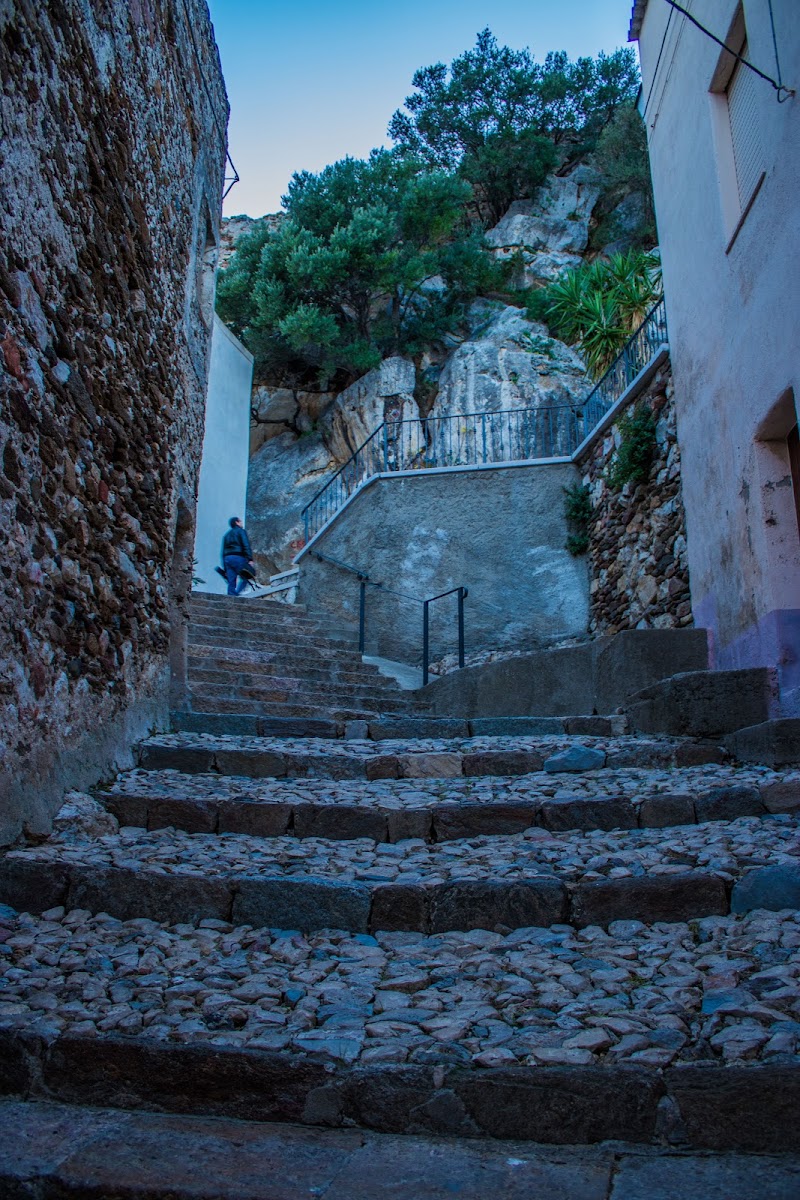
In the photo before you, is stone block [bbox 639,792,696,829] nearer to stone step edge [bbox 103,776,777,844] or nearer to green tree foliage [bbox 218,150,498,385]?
stone step edge [bbox 103,776,777,844]

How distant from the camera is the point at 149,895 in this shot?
9.75 ft

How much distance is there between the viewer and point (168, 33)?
225 inches

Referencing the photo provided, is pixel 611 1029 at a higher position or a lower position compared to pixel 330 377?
lower

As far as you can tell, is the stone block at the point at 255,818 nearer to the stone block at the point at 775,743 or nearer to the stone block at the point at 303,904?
the stone block at the point at 303,904

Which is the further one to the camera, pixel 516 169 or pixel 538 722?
pixel 516 169

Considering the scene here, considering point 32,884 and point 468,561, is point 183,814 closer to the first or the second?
point 32,884

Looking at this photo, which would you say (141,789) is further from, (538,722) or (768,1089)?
(768,1089)

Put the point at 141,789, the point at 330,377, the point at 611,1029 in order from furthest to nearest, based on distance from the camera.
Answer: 1. the point at 330,377
2. the point at 141,789
3. the point at 611,1029

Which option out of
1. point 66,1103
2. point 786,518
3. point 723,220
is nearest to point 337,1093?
point 66,1103

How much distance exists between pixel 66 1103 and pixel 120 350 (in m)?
3.62

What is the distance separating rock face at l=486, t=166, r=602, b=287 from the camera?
20141 millimetres

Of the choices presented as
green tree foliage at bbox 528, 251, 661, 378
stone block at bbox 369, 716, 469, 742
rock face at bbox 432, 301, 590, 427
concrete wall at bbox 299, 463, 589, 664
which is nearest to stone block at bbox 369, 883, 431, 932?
stone block at bbox 369, 716, 469, 742

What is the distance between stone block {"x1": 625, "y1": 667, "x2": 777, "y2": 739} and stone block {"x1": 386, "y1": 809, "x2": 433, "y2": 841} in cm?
185

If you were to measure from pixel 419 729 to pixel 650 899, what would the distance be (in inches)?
125
